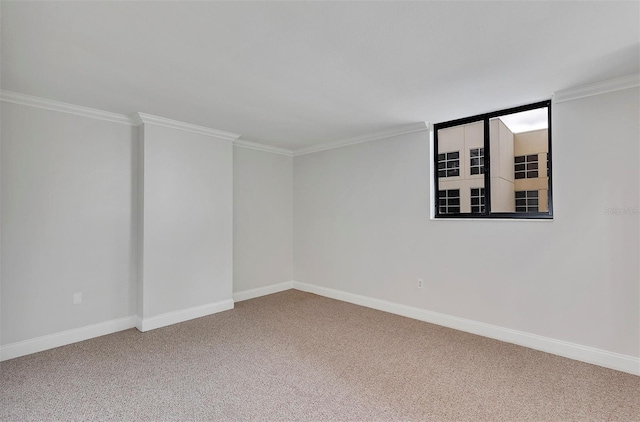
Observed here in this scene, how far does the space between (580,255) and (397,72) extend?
2.31 m

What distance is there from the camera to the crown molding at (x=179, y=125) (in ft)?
11.5

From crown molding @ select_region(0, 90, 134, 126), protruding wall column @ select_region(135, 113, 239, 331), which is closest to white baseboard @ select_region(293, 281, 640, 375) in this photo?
protruding wall column @ select_region(135, 113, 239, 331)

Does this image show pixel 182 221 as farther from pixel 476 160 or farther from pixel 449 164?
pixel 476 160

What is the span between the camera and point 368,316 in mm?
4012

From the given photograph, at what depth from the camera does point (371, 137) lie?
441 centimetres

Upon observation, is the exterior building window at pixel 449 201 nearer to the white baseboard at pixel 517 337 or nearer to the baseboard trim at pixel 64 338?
the white baseboard at pixel 517 337

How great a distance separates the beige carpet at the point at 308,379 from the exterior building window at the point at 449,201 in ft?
4.62

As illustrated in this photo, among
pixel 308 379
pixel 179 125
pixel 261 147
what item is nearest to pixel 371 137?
pixel 261 147

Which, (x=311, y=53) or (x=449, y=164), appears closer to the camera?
(x=311, y=53)

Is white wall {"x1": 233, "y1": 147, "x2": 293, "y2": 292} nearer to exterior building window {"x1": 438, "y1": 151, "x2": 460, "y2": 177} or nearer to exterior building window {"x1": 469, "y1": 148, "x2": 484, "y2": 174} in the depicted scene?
exterior building window {"x1": 438, "y1": 151, "x2": 460, "y2": 177}

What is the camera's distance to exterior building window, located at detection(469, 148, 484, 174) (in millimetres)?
3617

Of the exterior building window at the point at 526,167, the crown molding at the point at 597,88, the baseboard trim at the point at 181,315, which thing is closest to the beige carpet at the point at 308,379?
the baseboard trim at the point at 181,315

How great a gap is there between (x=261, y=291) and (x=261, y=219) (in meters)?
1.15

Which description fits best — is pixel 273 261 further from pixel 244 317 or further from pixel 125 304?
pixel 125 304
